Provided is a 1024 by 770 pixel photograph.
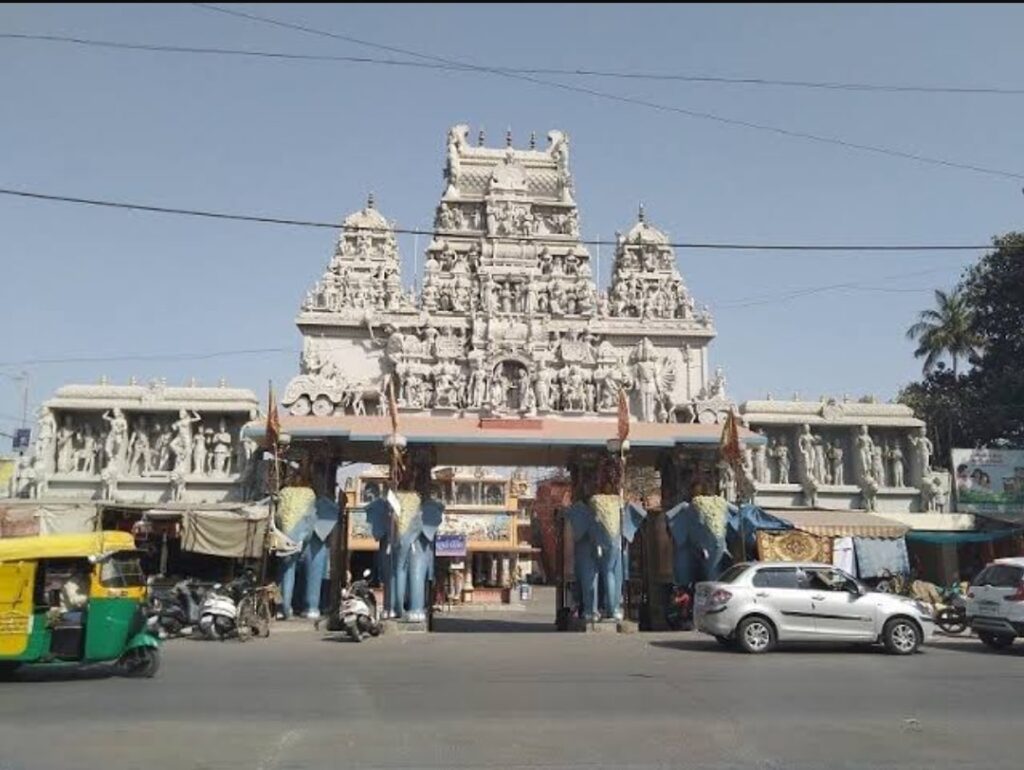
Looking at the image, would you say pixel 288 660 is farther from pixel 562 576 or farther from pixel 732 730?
pixel 562 576

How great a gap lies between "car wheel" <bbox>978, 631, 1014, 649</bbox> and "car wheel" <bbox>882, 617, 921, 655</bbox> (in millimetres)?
2568

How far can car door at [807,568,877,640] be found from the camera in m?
14.0

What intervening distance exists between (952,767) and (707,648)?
28.1ft

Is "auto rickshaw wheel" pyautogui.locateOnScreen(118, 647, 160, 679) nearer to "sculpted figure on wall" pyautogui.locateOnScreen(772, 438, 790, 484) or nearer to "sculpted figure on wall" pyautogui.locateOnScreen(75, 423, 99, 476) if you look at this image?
"sculpted figure on wall" pyautogui.locateOnScreen(75, 423, 99, 476)

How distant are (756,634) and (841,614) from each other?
1.46 meters

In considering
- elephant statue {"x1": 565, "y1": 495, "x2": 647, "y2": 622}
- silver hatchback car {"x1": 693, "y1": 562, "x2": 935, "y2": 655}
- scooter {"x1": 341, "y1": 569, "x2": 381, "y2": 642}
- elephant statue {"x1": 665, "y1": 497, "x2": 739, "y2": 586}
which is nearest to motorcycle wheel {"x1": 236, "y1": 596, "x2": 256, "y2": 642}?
scooter {"x1": 341, "y1": 569, "x2": 381, "y2": 642}

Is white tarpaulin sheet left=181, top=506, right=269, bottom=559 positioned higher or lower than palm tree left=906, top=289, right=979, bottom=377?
lower

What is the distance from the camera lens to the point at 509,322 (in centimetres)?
5006

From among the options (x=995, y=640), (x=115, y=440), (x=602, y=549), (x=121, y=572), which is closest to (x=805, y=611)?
(x=995, y=640)

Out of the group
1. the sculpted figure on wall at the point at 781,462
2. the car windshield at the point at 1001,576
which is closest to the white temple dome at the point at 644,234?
the sculpted figure on wall at the point at 781,462

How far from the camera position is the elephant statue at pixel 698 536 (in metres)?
19.6

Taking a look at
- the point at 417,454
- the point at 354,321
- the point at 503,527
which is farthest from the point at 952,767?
the point at 354,321

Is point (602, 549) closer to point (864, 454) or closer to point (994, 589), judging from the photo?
point (994, 589)

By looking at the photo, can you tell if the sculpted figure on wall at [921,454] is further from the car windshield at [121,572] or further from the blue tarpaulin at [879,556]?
the car windshield at [121,572]
